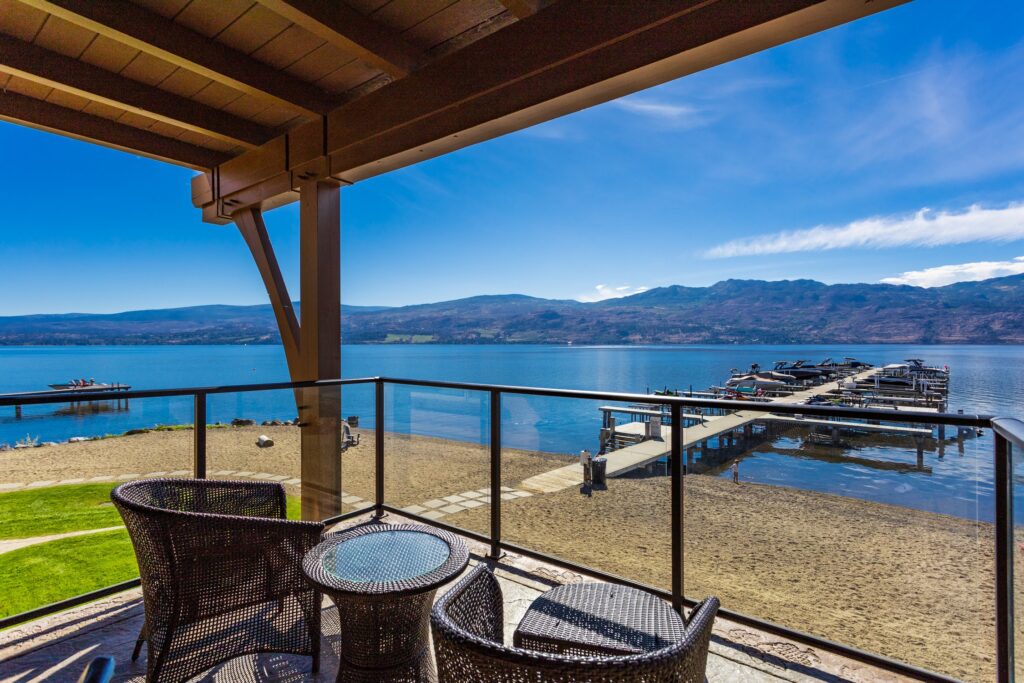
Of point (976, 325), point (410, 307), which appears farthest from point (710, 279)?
point (410, 307)

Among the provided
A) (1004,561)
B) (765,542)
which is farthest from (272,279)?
(1004,561)

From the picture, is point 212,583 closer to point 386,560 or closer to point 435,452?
point 386,560

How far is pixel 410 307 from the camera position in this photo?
168ft

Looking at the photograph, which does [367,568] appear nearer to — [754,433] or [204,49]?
[754,433]

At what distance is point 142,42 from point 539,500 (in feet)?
11.3

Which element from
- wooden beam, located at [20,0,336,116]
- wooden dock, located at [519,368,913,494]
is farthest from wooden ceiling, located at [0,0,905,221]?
wooden dock, located at [519,368,913,494]

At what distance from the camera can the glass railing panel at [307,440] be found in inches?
129

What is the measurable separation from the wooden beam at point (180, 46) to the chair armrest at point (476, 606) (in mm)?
2969

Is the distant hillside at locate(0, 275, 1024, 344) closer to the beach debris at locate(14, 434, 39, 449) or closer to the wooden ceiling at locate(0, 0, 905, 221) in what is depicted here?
the wooden ceiling at locate(0, 0, 905, 221)

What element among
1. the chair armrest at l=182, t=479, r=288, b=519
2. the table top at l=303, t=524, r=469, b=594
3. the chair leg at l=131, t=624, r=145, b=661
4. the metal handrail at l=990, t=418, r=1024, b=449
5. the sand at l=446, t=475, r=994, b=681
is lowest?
the chair leg at l=131, t=624, r=145, b=661

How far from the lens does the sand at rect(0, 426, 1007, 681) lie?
2.03 m

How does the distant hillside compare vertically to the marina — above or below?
above

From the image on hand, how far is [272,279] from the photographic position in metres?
4.36

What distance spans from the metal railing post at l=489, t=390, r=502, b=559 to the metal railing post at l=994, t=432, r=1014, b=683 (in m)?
2.42
